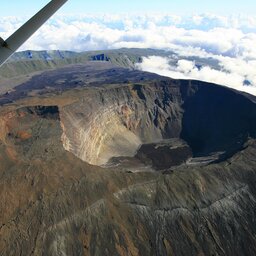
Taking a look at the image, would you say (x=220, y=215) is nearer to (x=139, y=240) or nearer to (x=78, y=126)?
(x=139, y=240)

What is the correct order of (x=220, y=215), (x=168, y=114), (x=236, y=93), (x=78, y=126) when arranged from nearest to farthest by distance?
(x=220, y=215) < (x=78, y=126) < (x=236, y=93) < (x=168, y=114)

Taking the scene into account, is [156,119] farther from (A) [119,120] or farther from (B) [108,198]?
(B) [108,198]

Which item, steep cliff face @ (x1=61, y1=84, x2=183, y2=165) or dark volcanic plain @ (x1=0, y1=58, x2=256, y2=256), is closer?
dark volcanic plain @ (x1=0, y1=58, x2=256, y2=256)

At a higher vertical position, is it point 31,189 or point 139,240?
point 31,189

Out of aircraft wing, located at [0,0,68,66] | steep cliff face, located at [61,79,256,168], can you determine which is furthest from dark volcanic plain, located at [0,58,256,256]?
aircraft wing, located at [0,0,68,66]

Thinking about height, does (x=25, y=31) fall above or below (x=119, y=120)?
above

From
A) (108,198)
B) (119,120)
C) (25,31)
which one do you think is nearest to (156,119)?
(119,120)

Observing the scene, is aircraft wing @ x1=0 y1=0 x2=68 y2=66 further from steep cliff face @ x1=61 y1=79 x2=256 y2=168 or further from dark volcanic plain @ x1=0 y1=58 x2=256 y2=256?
steep cliff face @ x1=61 y1=79 x2=256 y2=168

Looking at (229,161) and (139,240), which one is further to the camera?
(229,161)

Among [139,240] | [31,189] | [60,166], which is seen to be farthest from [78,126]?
[139,240]
